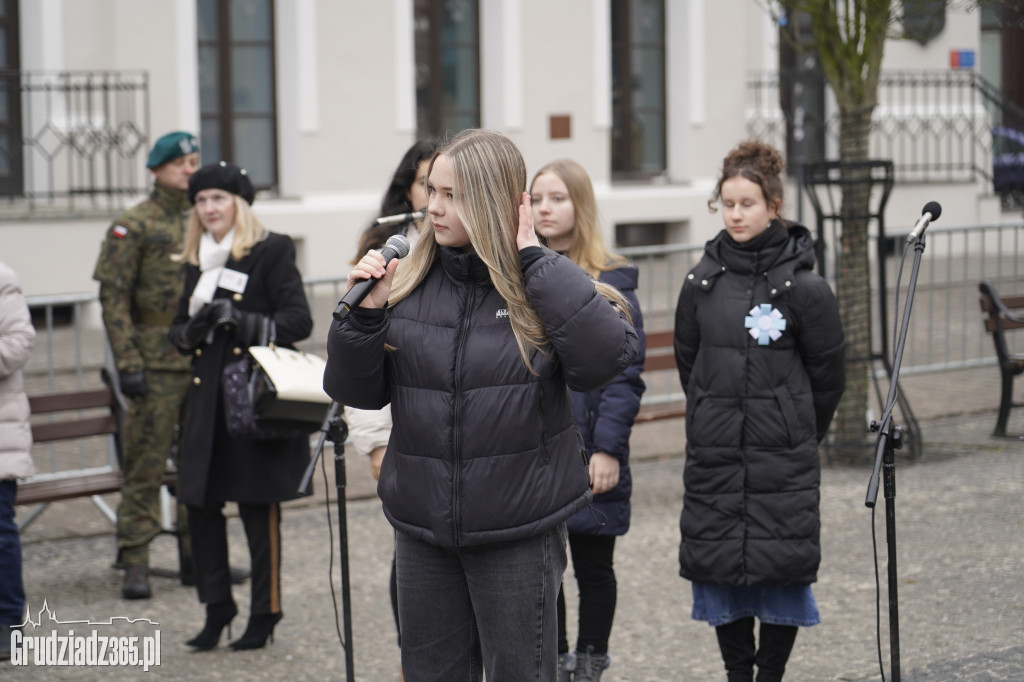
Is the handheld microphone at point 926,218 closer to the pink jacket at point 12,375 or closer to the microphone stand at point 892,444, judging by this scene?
the microphone stand at point 892,444

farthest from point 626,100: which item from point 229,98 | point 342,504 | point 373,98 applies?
point 342,504

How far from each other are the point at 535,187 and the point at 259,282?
4.22 ft

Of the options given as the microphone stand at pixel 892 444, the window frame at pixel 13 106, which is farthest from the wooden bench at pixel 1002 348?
the window frame at pixel 13 106

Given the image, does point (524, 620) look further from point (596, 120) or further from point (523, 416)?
point (596, 120)

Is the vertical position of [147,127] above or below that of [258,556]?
above

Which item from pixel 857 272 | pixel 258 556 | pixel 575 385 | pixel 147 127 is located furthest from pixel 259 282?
pixel 147 127

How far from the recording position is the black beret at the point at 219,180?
5.61 meters

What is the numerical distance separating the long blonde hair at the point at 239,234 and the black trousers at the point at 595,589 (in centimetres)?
178

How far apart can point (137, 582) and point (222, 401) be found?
1.16 meters

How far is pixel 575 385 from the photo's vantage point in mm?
3523

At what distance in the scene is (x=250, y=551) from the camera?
5582 millimetres

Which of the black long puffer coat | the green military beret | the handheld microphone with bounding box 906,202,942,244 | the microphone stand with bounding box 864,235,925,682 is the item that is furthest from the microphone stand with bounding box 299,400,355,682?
the green military beret

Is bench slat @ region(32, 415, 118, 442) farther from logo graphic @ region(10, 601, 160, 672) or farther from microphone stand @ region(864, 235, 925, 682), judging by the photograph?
microphone stand @ region(864, 235, 925, 682)

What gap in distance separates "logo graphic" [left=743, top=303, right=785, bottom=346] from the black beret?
2154 millimetres
